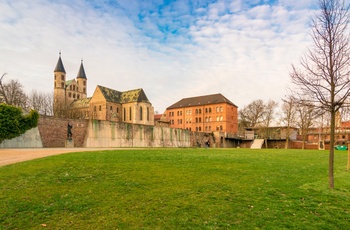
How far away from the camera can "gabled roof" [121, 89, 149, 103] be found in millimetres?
78312

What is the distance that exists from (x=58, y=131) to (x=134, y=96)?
51034 mm

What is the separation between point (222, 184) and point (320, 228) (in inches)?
143

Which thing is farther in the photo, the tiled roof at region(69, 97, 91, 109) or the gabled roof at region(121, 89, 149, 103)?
the tiled roof at region(69, 97, 91, 109)

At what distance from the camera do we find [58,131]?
29.4m

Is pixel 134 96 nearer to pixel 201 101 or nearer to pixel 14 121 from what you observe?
pixel 201 101

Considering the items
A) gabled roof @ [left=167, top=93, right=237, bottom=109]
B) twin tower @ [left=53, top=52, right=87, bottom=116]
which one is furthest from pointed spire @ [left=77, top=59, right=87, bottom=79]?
gabled roof @ [left=167, top=93, right=237, bottom=109]

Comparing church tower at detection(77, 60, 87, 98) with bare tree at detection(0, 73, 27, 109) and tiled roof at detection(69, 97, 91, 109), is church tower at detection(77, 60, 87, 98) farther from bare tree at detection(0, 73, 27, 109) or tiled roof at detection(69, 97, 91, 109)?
bare tree at detection(0, 73, 27, 109)

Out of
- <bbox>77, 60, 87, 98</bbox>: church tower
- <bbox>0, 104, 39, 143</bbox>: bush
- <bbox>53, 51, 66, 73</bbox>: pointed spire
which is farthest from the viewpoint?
<bbox>77, 60, 87, 98</bbox>: church tower

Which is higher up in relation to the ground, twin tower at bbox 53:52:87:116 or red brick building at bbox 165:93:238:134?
twin tower at bbox 53:52:87:116

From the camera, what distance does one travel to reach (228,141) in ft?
215

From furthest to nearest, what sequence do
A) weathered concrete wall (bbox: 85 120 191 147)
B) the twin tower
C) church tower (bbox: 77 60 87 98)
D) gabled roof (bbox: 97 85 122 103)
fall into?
church tower (bbox: 77 60 87 98) → the twin tower → gabled roof (bbox: 97 85 122 103) → weathered concrete wall (bbox: 85 120 191 147)

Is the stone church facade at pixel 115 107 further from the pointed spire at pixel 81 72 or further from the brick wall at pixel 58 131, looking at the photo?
the brick wall at pixel 58 131

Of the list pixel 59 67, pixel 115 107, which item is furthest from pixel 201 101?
pixel 59 67

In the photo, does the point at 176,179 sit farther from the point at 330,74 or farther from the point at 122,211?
the point at 330,74
